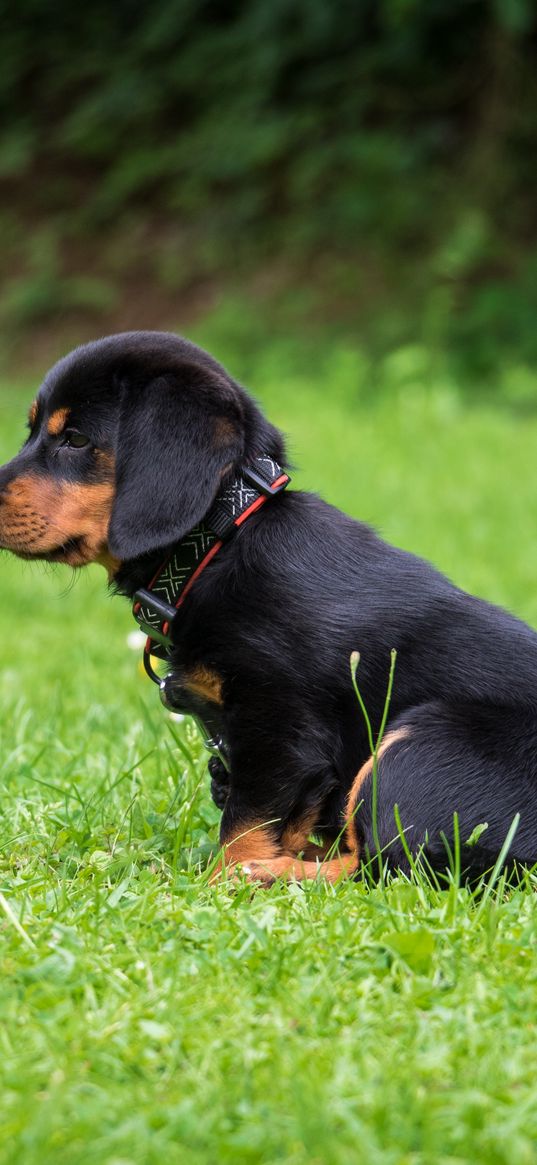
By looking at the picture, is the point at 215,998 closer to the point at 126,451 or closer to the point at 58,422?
the point at 126,451

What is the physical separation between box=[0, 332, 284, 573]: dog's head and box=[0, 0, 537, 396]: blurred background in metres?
9.21

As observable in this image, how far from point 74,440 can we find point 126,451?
212mm

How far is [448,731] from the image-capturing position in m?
3.13

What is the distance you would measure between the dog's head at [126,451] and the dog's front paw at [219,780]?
61 cm

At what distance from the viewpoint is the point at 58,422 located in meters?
3.49

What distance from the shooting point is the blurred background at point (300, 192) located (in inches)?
539

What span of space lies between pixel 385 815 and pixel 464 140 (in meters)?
12.9

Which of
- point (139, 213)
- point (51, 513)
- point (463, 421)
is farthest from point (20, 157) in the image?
point (51, 513)

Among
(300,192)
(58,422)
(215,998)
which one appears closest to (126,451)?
(58,422)

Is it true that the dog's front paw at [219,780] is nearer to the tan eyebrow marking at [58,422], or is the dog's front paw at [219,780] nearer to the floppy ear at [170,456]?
the floppy ear at [170,456]

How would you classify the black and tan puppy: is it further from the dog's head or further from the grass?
the grass

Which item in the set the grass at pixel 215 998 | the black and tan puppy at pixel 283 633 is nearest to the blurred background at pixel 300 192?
the black and tan puppy at pixel 283 633

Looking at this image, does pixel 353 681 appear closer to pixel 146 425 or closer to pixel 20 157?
pixel 146 425

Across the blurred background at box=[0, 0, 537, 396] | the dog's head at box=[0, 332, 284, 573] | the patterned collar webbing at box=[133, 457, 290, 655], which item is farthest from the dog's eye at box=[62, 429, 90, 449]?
the blurred background at box=[0, 0, 537, 396]
